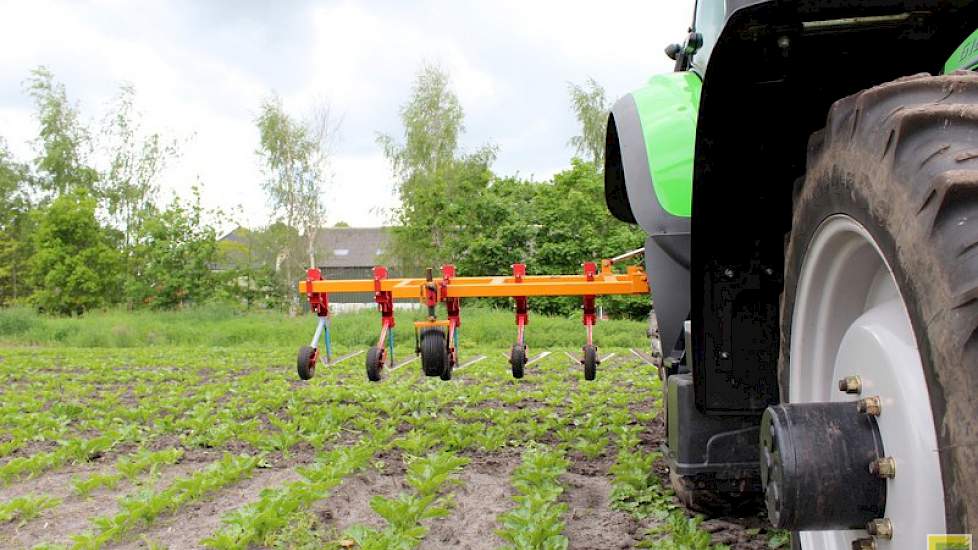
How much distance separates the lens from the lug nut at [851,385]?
160cm

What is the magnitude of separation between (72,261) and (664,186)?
31482 mm

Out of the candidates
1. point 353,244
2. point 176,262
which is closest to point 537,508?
point 176,262

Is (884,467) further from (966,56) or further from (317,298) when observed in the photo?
(317,298)

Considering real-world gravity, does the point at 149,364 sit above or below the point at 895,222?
below

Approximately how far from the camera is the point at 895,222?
4.13 ft

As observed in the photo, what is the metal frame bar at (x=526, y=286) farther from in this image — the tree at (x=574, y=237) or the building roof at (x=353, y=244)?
the building roof at (x=353, y=244)

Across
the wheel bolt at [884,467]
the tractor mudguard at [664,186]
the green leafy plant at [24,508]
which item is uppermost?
the tractor mudguard at [664,186]

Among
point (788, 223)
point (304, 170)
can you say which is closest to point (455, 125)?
point (304, 170)

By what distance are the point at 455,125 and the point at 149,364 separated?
78.8 ft

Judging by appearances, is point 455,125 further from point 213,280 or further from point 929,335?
point 929,335

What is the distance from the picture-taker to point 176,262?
1160 inches

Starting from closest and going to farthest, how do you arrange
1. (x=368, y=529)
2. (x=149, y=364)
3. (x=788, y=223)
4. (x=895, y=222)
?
(x=895, y=222), (x=788, y=223), (x=368, y=529), (x=149, y=364)

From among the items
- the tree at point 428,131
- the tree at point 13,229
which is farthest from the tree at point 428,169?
the tree at point 13,229

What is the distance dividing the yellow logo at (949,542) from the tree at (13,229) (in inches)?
1655
